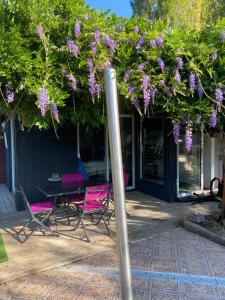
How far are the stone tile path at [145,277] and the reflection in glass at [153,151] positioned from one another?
3.23m

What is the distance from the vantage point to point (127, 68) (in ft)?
13.5

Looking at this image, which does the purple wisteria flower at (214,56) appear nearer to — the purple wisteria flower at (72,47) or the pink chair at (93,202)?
the purple wisteria flower at (72,47)

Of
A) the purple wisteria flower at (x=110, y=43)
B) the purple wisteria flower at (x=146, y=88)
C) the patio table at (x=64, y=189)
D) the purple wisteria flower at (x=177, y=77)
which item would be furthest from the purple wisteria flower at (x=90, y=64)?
the patio table at (x=64, y=189)

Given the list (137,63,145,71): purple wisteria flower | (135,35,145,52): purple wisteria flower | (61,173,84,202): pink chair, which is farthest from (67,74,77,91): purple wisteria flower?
(61,173,84,202): pink chair

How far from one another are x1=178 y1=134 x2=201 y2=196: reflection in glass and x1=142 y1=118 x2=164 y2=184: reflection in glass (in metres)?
0.48

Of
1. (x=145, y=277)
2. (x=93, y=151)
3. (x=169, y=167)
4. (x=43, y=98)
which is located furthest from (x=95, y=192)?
(x=93, y=151)

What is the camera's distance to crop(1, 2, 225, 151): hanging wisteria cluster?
3.64 meters

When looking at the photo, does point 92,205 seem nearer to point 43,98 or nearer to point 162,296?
point 162,296

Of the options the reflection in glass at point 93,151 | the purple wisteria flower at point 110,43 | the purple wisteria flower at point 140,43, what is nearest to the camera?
the purple wisteria flower at point 110,43

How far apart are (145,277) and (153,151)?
15.0 ft

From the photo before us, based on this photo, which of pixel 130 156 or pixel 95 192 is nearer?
pixel 95 192

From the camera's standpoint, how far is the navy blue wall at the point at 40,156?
708 centimetres

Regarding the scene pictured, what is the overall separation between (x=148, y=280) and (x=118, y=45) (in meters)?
2.88

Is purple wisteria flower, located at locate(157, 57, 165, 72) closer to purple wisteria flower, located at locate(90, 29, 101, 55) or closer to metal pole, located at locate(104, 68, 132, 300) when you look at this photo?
purple wisteria flower, located at locate(90, 29, 101, 55)
